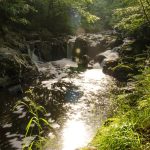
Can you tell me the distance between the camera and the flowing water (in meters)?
8.16

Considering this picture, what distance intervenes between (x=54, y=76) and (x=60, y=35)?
38.0 feet

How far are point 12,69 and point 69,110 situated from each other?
5.67 meters

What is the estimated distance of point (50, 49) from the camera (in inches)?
913

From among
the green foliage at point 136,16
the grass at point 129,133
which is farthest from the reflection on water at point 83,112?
the grass at point 129,133

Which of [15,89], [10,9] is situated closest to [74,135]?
[15,89]

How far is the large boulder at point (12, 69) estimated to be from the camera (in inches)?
577

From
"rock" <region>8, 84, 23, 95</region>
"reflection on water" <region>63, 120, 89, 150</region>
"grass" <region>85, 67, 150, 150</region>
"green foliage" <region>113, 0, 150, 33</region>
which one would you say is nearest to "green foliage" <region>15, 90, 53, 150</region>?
"reflection on water" <region>63, 120, 89, 150</region>

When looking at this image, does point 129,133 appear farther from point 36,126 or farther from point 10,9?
point 10,9

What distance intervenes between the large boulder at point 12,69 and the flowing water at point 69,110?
3.89 feet

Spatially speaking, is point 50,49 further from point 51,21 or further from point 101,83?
point 101,83

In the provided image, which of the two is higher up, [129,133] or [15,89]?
[129,133]

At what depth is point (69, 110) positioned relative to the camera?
10.9m

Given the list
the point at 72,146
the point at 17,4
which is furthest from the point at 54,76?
the point at 72,146

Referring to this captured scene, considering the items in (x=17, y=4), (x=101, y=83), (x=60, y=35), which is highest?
(x=17, y=4)
